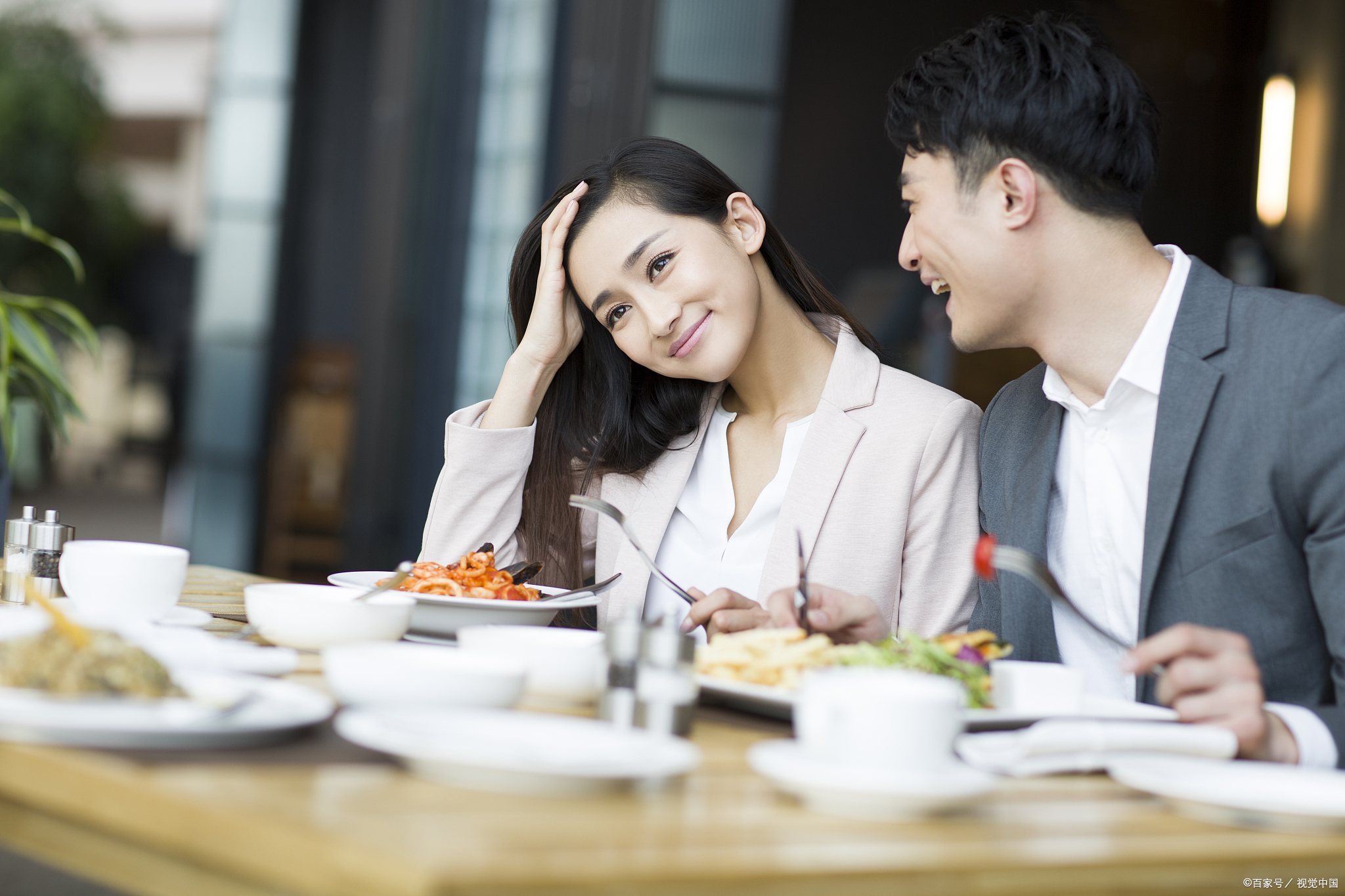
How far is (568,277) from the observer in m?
2.22

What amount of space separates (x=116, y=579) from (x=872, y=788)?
33.2 inches

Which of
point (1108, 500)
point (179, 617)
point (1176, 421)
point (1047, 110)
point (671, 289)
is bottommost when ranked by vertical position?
point (179, 617)

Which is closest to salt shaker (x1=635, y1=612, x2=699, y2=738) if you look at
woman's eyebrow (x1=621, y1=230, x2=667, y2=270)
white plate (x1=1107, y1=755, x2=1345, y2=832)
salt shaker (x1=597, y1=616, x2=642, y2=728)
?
salt shaker (x1=597, y1=616, x2=642, y2=728)

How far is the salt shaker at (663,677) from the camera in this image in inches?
39.4

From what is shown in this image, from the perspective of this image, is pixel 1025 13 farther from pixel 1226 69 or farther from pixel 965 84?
pixel 1226 69

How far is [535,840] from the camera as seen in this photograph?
69 cm

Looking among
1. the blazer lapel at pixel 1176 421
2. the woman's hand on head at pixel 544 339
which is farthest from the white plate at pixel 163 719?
the woman's hand on head at pixel 544 339

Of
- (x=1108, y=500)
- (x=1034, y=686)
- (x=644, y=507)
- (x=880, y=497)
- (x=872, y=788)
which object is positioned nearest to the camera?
(x=872, y=788)

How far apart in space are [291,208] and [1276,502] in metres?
5.61

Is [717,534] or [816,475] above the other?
[816,475]

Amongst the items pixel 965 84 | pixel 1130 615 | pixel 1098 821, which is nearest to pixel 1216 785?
pixel 1098 821

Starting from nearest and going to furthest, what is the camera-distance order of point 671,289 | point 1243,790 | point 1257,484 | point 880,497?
point 1243,790 → point 1257,484 → point 880,497 → point 671,289

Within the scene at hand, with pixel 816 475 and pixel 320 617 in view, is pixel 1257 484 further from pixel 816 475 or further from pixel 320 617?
pixel 320 617

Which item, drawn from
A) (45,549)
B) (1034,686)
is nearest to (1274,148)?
(1034,686)
